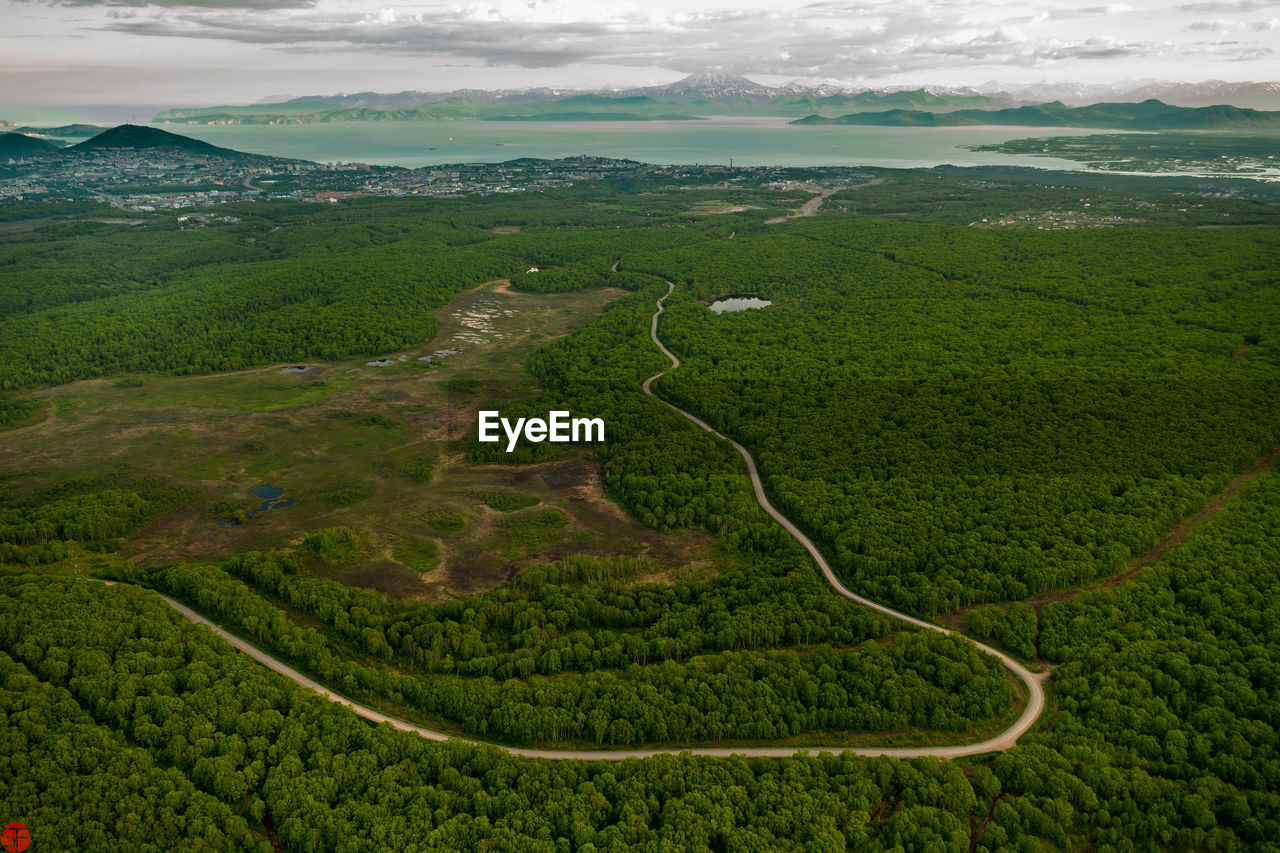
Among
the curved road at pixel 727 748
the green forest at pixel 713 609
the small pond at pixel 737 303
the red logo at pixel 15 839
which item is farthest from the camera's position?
the small pond at pixel 737 303

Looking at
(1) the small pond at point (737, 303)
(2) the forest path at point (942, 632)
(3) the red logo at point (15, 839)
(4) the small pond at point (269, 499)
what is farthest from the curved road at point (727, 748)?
(1) the small pond at point (737, 303)

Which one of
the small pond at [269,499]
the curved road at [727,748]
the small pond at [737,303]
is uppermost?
the small pond at [737,303]

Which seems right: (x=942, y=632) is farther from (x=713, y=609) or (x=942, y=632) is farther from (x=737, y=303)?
(x=737, y=303)

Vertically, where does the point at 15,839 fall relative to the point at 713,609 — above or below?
below

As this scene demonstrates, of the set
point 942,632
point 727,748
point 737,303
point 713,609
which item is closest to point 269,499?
point 713,609

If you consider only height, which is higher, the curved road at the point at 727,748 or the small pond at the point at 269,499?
the small pond at the point at 269,499

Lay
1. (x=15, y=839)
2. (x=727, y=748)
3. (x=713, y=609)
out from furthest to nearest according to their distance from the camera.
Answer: (x=713, y=609), (x=727, y=748), (x=15, y=839)

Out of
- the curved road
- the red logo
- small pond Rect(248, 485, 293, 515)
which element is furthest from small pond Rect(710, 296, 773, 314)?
the red logo

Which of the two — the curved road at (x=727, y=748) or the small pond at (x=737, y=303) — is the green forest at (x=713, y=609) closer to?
the curved road at (x=727, y=748)
